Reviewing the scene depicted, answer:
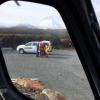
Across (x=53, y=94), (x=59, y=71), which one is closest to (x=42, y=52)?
(x=59, y=71)

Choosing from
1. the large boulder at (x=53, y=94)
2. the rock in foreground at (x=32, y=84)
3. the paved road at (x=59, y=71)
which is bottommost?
the large boulder at (x=53, y=94)

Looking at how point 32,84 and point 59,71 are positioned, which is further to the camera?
point 32,84

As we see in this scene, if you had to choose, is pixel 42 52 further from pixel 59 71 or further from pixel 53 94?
pixel 53 94

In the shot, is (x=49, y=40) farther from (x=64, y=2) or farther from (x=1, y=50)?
(x=1, y=50)

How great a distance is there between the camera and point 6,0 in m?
2.55

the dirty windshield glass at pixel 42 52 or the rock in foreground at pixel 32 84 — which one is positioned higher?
the dirty windshield glass at pixel 42 52

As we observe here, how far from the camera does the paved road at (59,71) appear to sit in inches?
92.7

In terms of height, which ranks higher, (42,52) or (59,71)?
(42,52)

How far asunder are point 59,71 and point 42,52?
0.55 feet

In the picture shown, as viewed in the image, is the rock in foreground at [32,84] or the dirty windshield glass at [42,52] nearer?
the dirty windshield glass at [42,52]

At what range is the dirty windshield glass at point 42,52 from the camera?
232 cm

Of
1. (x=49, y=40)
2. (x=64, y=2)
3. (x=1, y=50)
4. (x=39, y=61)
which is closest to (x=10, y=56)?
(x=1, y=50)

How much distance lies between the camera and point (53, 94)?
2557 mm

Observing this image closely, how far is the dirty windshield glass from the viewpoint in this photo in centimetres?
232
